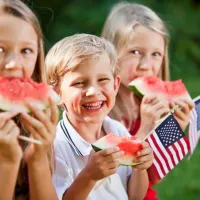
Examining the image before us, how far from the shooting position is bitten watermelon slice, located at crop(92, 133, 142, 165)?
288cm

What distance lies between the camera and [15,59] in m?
2.77

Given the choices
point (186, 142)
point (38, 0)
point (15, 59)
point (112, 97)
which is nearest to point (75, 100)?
point (112, 97)

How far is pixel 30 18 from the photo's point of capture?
9.56ft

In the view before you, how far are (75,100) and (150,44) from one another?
2.84 feet

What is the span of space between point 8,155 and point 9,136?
110 mm

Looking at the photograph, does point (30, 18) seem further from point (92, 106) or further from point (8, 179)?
point (8, 179)

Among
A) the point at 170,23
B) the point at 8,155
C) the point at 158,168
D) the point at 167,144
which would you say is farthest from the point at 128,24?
the point at 170,23

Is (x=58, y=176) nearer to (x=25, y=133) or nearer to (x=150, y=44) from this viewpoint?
(x=25, y=133)

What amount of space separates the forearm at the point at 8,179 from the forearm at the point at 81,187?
0.85 ft

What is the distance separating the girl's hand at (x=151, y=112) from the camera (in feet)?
11.6

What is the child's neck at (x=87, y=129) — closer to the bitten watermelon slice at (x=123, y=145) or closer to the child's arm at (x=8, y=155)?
the bitten watermelon slice at (x=123, y=145)

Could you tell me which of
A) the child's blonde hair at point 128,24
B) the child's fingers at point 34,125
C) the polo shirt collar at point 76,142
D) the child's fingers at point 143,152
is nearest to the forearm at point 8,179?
the child's fingers at point 34,125

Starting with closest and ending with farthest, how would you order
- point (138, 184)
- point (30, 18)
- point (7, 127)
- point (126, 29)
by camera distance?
1. point (7, 127)
2. point (30, 18)
3. point (138, 184)
4. point (126, 29)

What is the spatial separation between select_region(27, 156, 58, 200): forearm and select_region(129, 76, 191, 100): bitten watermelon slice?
983 millimetres
